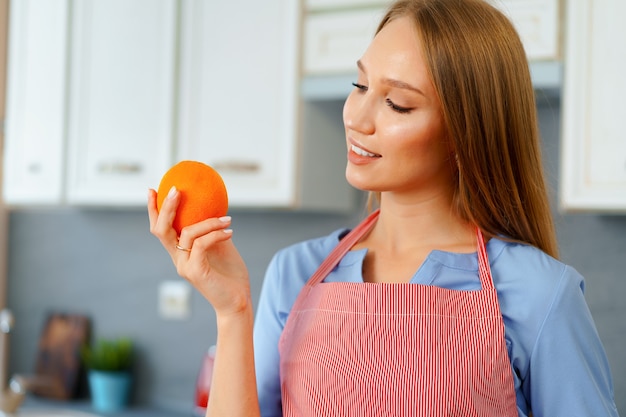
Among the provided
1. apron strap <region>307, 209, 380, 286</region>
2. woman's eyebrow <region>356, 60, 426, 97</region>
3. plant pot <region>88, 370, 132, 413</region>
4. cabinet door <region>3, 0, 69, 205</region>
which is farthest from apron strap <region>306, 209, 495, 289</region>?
plant pot <region>88, 370, 132, 413</region>

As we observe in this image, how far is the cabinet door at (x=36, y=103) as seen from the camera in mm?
2463

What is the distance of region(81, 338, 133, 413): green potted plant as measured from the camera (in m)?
2.71

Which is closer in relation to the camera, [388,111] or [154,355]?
[388,111]

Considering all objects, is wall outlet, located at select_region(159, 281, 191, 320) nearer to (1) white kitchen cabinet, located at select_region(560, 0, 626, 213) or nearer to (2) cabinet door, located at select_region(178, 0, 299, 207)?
(2) cabinet door, located at select_region(178, 0, 299, 207)

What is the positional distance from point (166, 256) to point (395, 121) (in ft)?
6.16

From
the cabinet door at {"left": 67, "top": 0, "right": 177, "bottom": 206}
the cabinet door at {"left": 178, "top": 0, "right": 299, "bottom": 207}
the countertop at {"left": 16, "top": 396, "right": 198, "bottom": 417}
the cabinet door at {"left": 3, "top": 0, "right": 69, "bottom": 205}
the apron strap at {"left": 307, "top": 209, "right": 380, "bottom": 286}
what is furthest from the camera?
the countertop at {"left": 16, "top": 396, "right": 198, "bottom": 417}

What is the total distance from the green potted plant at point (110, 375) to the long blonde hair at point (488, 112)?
193 cm

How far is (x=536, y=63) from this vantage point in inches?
70.0

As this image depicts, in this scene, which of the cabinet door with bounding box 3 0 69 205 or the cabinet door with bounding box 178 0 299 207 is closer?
the cabinet door with bounding box 178 0 299 207

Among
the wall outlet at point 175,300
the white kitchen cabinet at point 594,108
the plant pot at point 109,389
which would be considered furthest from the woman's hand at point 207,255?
the plant pot at point 109,389

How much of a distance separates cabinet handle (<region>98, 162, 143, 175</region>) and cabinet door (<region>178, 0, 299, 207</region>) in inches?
5.7

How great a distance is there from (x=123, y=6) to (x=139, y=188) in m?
0.54

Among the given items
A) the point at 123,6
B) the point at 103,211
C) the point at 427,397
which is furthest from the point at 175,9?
the point at 427,397

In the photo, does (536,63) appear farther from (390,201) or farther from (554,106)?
(390,201)
